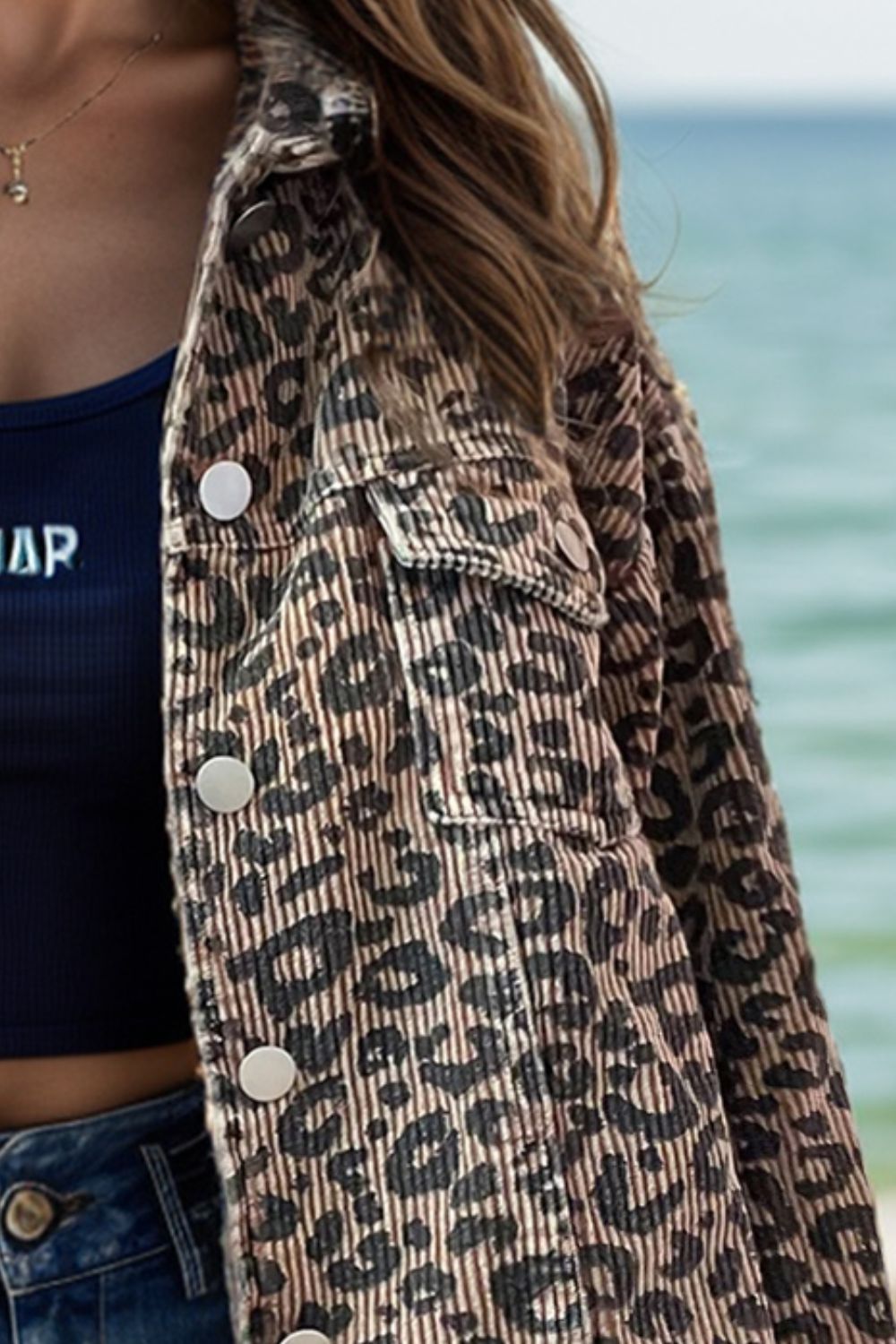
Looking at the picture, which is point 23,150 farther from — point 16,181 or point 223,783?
point 223,783

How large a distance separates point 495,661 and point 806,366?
13.3 metres

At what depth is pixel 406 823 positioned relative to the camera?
149 centimetres

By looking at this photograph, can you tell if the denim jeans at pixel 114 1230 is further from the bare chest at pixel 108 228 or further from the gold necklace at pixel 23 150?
the gold necklace at pixel 23 150

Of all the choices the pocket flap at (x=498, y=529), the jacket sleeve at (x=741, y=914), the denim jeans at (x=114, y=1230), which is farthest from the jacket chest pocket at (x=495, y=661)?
the denim jeans at (x=114, y=1230)

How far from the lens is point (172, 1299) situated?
1495 millimetres

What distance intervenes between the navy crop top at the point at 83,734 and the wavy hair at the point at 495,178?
0.19m

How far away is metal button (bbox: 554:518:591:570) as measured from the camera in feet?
5.17

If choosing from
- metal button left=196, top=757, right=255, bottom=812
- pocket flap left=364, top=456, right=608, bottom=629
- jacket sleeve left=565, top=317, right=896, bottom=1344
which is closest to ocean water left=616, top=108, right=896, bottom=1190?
jacket sleeve left=565, top=317, right=896, bottom=1344

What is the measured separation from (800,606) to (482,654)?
8.89m

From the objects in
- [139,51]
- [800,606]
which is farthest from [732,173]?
[139,51]

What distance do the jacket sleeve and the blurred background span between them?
163 mm

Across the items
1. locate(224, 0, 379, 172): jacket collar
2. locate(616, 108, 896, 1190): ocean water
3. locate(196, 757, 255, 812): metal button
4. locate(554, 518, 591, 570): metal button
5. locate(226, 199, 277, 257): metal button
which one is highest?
locate(616, 108, 896, 1190): ocean water

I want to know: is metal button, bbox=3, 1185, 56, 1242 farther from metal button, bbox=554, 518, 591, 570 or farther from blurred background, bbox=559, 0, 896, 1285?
blurred background, bbox=559, 0, 896, 1285

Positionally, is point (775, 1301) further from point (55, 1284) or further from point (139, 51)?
point (139, 51)
